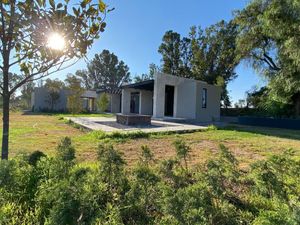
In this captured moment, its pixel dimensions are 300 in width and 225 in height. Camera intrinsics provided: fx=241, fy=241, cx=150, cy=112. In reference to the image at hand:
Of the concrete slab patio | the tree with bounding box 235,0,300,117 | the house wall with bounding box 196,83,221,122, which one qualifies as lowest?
the concrete slab patio

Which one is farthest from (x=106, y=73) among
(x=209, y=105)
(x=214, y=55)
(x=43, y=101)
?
(x=209, y=105)

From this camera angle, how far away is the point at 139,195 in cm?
264

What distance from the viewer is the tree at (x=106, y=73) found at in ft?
186

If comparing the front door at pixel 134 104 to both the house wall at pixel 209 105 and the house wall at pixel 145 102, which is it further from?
the house wall at pixel 209 105

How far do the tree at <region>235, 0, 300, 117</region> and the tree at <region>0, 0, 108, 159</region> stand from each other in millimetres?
11051

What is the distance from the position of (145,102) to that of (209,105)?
7026mm

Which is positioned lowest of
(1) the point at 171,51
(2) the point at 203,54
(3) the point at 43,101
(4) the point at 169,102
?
(3) the point at 43,101

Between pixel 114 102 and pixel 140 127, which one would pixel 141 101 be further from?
pixel 140 127

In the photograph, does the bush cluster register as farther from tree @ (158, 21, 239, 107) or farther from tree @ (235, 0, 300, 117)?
tree @ (158, 21, 239, 107)

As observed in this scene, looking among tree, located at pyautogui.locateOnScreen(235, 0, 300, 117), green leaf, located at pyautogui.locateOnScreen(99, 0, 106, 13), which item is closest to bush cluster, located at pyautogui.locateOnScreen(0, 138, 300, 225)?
green leaf, located at pyautogui.locateOnScreen(99, 0, 106, 13)

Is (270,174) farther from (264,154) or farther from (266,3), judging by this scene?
(266,3)

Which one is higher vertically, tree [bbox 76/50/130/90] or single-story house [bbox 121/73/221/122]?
tree [bbox 76/50/130/90]

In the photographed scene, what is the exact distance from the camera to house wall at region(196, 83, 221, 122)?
18859 mm

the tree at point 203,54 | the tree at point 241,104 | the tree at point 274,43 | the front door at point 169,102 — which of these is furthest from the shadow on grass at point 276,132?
the tree at point 203,54
